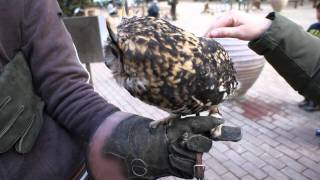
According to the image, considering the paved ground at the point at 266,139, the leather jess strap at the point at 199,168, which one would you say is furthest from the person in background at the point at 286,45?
the paved ground at the point at 266,139

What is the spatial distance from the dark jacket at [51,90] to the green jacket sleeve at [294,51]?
1.02m

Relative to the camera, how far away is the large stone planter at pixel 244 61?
18.1 feet

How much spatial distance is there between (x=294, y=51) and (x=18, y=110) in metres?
1.59

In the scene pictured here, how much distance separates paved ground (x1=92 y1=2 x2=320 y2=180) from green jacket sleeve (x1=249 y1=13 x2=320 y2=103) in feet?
8.07

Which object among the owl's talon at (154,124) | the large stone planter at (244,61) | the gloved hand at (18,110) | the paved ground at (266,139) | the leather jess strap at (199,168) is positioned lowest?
the paved ground at (266,139)

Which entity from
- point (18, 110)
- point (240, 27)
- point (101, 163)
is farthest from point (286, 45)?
point (18, 110)

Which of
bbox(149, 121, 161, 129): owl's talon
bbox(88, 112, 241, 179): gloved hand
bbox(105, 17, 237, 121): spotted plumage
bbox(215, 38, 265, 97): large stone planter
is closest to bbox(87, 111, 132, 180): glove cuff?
bbox(88, 112, 241, 179): gloved hand

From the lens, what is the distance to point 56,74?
174 cm

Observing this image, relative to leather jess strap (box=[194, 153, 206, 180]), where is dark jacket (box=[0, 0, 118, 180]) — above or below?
above

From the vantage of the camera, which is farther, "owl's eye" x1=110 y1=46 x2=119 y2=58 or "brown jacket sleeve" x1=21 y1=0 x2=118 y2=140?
"brown jacket sleeve" x1=21 y1=0 x2=118 y2=140

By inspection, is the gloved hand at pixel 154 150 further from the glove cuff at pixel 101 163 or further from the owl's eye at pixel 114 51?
the owl's eye at pixel 114 51

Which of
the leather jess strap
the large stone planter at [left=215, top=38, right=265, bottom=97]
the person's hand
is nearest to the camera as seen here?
the leather jess strap

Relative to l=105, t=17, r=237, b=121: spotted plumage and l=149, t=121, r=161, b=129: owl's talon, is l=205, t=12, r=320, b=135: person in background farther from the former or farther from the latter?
l=149, t=121, r=161, b=129: owl's talon

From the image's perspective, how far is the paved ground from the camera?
4262 millimetres
